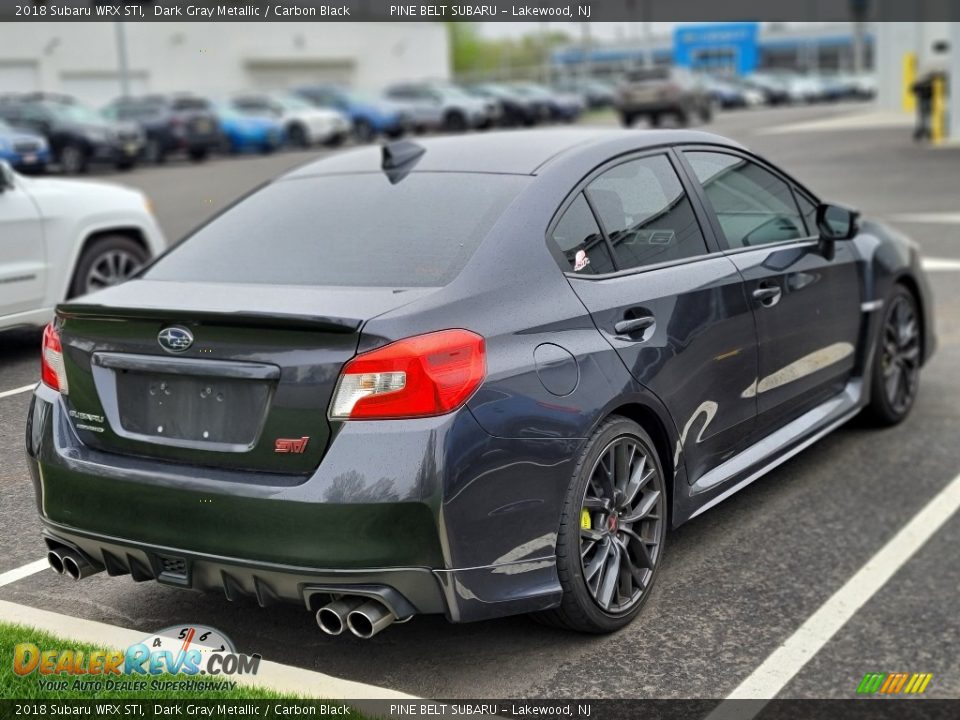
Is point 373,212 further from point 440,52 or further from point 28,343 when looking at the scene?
point 440,52

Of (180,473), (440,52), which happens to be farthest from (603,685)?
(440,52)

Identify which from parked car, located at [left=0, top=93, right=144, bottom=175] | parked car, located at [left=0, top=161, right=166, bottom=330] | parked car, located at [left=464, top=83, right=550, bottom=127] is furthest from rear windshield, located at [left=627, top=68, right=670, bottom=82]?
parked car, located at [left=0, top=161, right=166, bottom=330]

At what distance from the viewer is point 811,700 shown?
387cm

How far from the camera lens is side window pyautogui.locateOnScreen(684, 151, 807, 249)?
5.20m

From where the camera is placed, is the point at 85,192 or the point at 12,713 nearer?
the point at 12,713

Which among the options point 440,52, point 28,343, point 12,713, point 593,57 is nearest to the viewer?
point 12,713

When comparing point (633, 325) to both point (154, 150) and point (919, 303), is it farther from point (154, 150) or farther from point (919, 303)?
point (154, 150)

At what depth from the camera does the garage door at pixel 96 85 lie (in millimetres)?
57094

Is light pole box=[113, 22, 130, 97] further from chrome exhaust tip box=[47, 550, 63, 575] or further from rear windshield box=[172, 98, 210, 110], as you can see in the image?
chrome exhaust tip box=[47, 550, 63, 575]

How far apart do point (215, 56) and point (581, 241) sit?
2484 inches

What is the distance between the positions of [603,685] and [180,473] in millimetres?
1454

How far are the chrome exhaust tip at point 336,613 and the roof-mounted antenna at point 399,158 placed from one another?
1757 millimetres

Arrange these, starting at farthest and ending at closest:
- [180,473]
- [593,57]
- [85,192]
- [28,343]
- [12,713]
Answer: [593,57] < [85,192] < [28,343] < [180,473] < [12,713]

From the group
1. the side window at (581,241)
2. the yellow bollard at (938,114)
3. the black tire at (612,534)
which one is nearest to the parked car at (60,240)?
the side window at (581,241)
